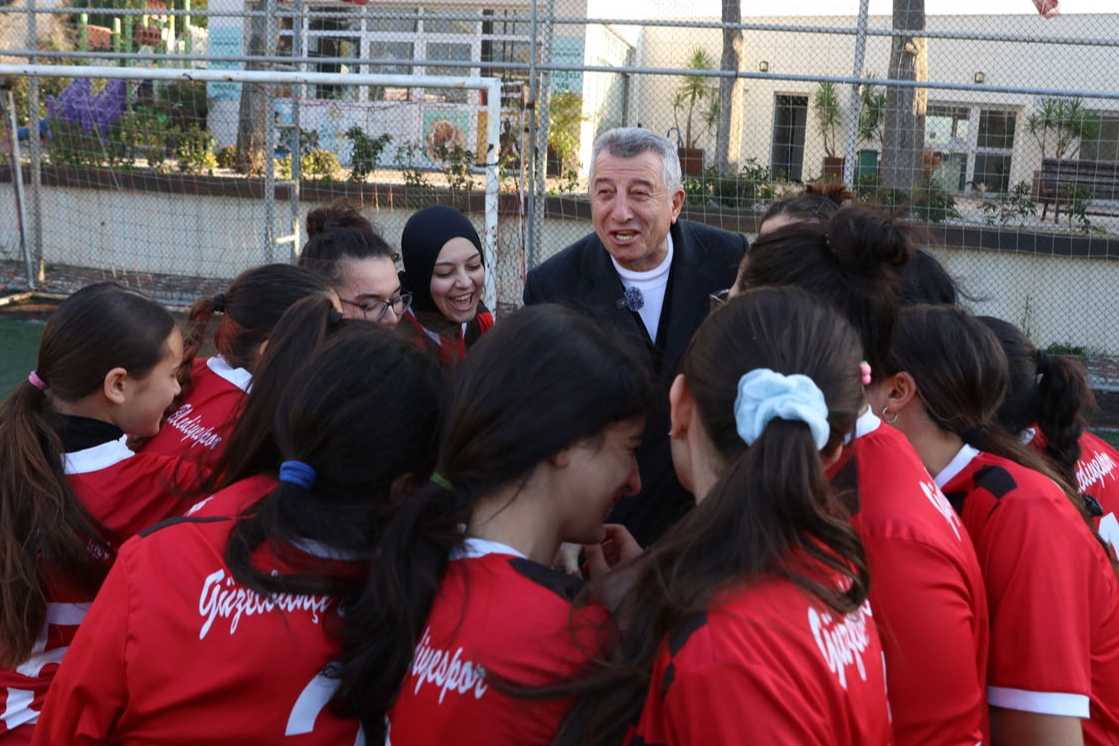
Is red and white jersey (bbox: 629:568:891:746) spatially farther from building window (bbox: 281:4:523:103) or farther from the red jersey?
building window (bbox: 281:4:523:103)

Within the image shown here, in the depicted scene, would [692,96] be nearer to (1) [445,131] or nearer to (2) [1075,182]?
→ (1) [445,131]

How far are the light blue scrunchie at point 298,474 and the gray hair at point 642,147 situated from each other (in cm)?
217

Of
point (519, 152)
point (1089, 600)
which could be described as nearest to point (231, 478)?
point (1089, 600)

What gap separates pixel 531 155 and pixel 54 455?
5.72 metres

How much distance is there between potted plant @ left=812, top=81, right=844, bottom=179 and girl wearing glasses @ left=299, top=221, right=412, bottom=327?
754cm

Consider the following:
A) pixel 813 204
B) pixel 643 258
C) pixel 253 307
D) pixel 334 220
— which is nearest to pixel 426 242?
pixel 334 220

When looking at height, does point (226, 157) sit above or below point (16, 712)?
above

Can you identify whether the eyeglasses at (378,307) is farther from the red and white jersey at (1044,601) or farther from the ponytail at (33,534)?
the red and white jersey at (1044,601)

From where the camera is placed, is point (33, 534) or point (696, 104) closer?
point (33, 534)

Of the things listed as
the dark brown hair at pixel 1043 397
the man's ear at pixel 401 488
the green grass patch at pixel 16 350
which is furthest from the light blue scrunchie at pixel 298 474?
the green grass patch at pixel 16 350

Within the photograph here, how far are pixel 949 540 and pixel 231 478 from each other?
1.20 metres

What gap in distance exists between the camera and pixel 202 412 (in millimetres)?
2594

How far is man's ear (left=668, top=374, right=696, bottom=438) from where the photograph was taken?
1420 millimetres

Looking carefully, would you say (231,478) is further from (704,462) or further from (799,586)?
(799,586)
